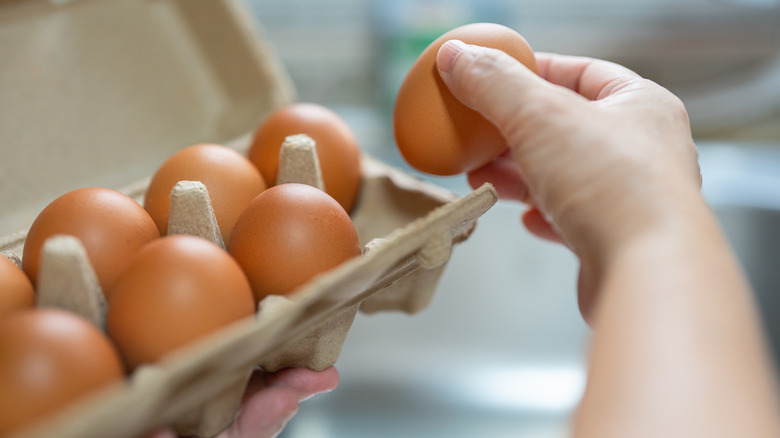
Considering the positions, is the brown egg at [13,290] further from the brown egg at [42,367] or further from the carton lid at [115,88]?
the carton lid at [115,88]

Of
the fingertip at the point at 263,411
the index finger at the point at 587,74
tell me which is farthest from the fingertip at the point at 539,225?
the fingertip at the point at 263,411

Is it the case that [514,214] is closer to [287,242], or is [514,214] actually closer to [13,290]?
[287,242]

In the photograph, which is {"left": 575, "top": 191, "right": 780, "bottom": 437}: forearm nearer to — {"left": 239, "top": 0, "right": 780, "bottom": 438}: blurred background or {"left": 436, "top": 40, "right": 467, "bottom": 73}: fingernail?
{"left": 436, "top": 40, "right": 467, "bottom": 73}: fingernail

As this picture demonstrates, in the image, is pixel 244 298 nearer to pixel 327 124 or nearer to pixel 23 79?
pixel 327 124

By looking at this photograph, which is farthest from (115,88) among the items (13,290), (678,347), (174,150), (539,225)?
(678,347)

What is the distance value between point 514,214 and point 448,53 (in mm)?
713

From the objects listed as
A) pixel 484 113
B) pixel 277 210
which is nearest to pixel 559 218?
pixel 484 113

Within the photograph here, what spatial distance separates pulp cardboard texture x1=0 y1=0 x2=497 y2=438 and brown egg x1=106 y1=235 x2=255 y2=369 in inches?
0.9

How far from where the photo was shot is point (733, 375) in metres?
0.47

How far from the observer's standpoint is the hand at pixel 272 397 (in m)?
0.65

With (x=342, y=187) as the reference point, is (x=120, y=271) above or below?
below

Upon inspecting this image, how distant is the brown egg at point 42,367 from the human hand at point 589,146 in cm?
41

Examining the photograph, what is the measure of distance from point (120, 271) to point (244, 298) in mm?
137

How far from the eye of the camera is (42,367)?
48 centimetres
